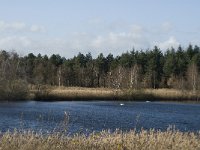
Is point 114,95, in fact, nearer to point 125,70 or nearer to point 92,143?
point 125,70

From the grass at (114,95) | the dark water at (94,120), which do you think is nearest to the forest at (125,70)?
the grass at (114,95)

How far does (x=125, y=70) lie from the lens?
9962cm

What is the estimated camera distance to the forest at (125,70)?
9588 centimetres

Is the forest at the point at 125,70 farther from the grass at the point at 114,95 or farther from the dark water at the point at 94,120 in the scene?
the dark water at the point at 94,120

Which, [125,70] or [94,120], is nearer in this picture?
[94,120]

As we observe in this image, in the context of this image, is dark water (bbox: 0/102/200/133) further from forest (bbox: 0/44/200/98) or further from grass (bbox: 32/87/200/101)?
forest (bbox: 0/44/200/98)

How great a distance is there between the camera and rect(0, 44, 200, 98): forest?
9588 centimetres

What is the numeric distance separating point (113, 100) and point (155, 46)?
142 feet

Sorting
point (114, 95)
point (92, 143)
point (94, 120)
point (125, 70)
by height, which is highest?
point (125, 70)

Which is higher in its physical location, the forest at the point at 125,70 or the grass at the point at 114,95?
the forest at the point at 125,70

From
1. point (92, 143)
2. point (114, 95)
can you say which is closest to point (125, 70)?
point (114, 95)

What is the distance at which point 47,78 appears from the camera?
108938 millimetres

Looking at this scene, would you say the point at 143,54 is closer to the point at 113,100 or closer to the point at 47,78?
the point at 47,78

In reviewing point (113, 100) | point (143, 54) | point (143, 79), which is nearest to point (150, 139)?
point (113, 100)
